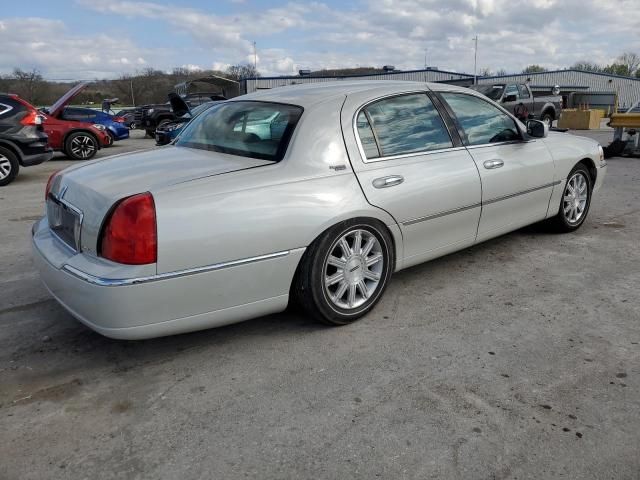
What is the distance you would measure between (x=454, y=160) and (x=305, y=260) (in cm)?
149

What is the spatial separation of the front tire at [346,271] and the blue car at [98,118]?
12478mm

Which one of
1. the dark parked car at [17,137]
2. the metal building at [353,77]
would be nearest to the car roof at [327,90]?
the dark parked car at [17,137]

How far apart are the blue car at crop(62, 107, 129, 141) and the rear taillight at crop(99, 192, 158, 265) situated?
12.5 m

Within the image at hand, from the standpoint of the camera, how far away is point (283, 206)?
2.93 m

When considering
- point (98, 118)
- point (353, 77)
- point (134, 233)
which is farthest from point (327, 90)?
point (353, 77)

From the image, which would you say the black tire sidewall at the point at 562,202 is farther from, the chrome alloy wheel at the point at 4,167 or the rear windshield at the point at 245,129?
the chrome alloy wheel at the point at 4,167

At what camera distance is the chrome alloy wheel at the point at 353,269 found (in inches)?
128

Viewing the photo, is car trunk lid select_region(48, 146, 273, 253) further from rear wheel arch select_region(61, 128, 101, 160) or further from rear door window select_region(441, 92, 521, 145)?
rear wheel arch select_region(61, 128, 101, 160)

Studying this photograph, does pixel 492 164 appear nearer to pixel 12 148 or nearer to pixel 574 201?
pixel 574 201

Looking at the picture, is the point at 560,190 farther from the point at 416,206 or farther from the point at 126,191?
the point at 126,191

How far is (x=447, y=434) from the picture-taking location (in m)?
2.32

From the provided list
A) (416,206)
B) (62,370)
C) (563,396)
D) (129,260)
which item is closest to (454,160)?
(416,206)

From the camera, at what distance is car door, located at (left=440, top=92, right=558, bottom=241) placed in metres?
4.08

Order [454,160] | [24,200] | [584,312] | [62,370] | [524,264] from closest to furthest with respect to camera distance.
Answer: [62,370] < [584,312] < [454,160] < [524,264] < [24,200]
